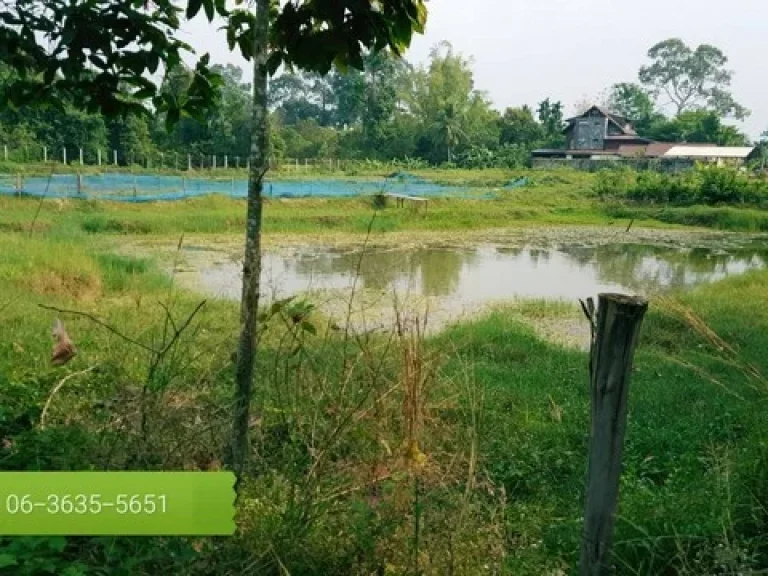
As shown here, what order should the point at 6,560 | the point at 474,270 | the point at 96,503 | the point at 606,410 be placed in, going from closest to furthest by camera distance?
the point at 6,560, the point at 96,503, the point at 606,410, the point at 474,270

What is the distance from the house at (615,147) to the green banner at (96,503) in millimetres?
33507

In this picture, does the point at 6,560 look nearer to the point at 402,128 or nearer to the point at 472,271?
the point at 472,271

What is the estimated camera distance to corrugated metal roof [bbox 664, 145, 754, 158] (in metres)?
33.5

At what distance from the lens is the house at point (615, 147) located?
33875 mm

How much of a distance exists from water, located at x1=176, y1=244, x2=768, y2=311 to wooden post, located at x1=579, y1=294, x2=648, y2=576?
226 inches

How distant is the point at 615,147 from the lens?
38.9 m

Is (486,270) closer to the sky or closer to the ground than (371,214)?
closer to the ground

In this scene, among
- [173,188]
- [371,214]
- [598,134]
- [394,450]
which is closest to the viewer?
[394,450]

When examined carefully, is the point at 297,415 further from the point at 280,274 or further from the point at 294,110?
the point at 294,110

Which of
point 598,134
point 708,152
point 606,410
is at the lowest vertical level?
point 606,410

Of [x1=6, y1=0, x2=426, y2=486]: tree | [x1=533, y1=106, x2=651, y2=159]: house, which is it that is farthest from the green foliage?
[x1=6, y1=0, x2=426, y2=486]: tree

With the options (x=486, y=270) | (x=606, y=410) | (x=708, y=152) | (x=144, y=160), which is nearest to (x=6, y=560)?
(x=606, y=410)

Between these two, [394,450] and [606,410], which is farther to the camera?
[394,450]

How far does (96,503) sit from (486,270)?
33.7 ft
